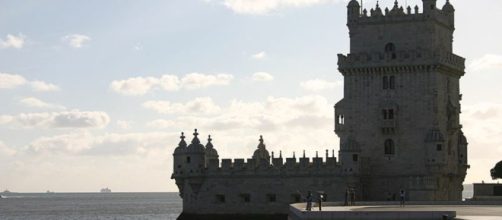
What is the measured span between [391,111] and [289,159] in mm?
9313

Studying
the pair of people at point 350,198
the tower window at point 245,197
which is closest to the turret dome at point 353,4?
the pair of people at point 350,198

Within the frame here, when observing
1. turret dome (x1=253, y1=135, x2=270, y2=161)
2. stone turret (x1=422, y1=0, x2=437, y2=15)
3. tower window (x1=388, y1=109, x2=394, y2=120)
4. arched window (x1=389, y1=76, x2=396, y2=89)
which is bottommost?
turret dome (x1=253, y1=135, x2=270, y2=161)

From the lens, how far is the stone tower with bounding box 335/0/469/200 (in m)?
95.7

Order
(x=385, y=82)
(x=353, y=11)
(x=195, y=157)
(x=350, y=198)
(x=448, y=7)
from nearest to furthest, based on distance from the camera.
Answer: (x=350, y=198) → (x=385, y=82) → (x=353, y=11) → (x=195, y=157) → (x=448, y=7)

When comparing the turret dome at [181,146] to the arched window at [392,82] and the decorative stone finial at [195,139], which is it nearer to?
the decorative stone finial at [195,139]

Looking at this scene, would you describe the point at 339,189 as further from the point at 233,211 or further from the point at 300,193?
the point at 233,211

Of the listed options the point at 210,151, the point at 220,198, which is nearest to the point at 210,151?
the point at 210,151

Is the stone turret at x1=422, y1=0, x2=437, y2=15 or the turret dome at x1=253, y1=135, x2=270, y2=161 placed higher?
the stone turret at x1=422, y1=0, x2=437, y2=15

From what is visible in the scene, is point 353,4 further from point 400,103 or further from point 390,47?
point 400,103

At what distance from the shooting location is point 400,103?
96.7 m

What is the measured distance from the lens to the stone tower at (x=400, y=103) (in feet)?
314

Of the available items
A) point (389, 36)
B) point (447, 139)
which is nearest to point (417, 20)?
point (389, 36)

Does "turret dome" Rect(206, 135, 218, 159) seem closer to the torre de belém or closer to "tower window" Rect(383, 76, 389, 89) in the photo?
the torre de belém

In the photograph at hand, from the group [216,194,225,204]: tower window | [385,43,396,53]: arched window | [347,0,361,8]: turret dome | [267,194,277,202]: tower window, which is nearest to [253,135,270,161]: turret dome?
[216,194,225,204]: tower window
